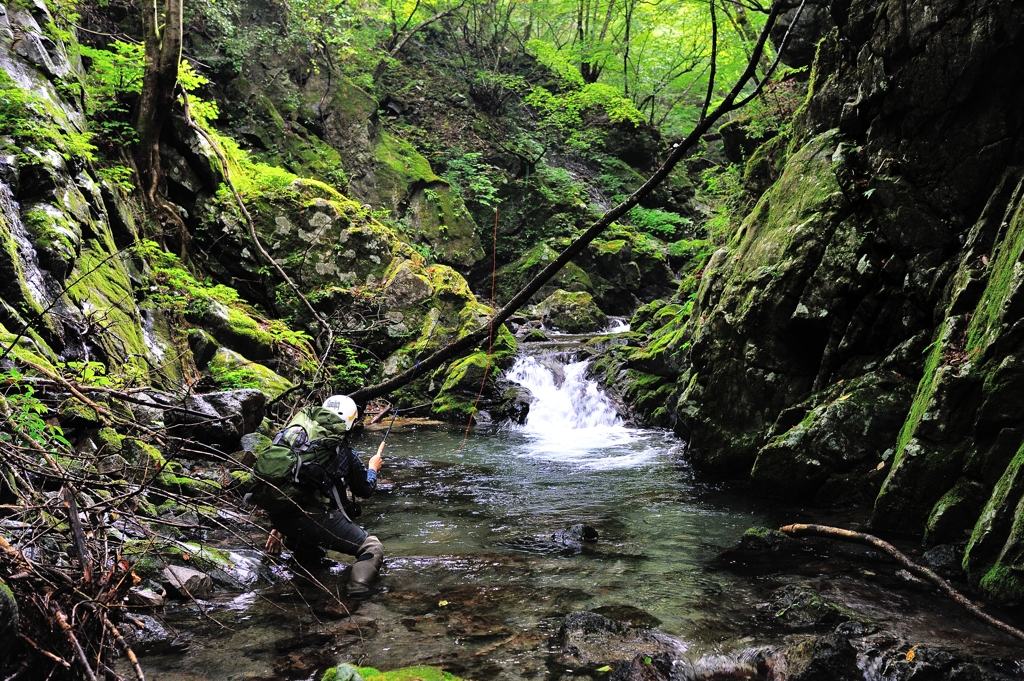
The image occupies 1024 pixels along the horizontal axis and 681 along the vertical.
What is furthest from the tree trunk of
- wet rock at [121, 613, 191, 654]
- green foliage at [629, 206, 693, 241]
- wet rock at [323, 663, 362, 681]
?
green foliage at [629, 206, 693, 241]

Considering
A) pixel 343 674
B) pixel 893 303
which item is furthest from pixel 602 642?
pixel 893 303

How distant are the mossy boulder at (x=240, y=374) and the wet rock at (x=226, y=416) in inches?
41.6

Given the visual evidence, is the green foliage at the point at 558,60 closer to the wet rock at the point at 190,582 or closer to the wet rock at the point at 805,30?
the wet rock at the point at 805,30

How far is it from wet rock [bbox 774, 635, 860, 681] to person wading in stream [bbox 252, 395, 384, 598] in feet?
10.5

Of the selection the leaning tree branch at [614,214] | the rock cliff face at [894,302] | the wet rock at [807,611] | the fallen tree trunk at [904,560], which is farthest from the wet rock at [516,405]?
the wet rock at [807,611]

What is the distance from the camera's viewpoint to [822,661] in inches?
136

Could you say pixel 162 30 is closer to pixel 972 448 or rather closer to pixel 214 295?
pixel 214 295

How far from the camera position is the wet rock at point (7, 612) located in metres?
2.19

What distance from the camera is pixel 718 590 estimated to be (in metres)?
4.74

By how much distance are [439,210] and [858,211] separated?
15481 millimetres

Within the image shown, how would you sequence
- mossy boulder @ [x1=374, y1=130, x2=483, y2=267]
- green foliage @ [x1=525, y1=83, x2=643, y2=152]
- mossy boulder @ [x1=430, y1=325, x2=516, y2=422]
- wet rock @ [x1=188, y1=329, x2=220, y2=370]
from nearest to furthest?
wet rock @ [x1=188, y1=329, x2=220, y2=370], mossy boulder @ [x1=430, y1=325, x2=516, y2=422], mossy boulder @ [x1=374, y1=130, x2=483, y2=267], green foliage @ [x1=525, y1=83, x2=643, y2=152]

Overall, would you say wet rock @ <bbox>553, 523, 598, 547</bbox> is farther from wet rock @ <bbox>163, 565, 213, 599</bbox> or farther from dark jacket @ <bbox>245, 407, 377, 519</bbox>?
wet rock @ <bbox>163, 565, 213, 599</bbox>

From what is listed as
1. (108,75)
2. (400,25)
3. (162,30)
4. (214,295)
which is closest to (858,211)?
(214,295)

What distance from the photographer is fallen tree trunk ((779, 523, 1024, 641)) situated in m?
3.77
